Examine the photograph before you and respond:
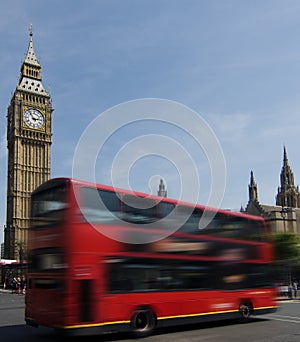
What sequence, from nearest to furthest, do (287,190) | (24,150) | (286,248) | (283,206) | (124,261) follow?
(124,261) → (286,248) → (283,206) → (24,150) → (287,190)

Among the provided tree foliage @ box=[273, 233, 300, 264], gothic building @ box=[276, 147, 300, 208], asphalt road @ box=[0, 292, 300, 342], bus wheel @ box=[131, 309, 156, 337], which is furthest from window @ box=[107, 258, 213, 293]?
gothic building @ box=[276, 147, 300, 208]

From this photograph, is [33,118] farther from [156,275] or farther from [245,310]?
[156,275]

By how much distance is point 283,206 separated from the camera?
83375 millimetres

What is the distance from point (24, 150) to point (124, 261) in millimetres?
86769

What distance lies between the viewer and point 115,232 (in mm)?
12336

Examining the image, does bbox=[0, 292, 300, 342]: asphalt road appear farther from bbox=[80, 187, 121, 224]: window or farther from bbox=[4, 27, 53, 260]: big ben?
bbox=[4, 27, 53, 260]: big ben

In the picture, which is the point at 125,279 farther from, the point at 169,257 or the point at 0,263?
the point at 0,263

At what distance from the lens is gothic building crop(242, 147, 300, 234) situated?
64.8 m

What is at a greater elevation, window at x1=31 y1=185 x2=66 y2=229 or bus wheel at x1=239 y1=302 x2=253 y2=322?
window at x1=31 y1=185 x2=66 y2=229

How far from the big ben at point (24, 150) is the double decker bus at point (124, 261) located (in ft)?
268

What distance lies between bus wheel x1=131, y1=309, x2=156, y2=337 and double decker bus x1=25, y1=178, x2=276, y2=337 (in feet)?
0.10

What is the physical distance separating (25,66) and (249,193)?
5778 cm

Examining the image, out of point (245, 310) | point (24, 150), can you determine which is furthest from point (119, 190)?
point (24, 150)

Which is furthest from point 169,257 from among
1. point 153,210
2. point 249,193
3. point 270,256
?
point 249,193
